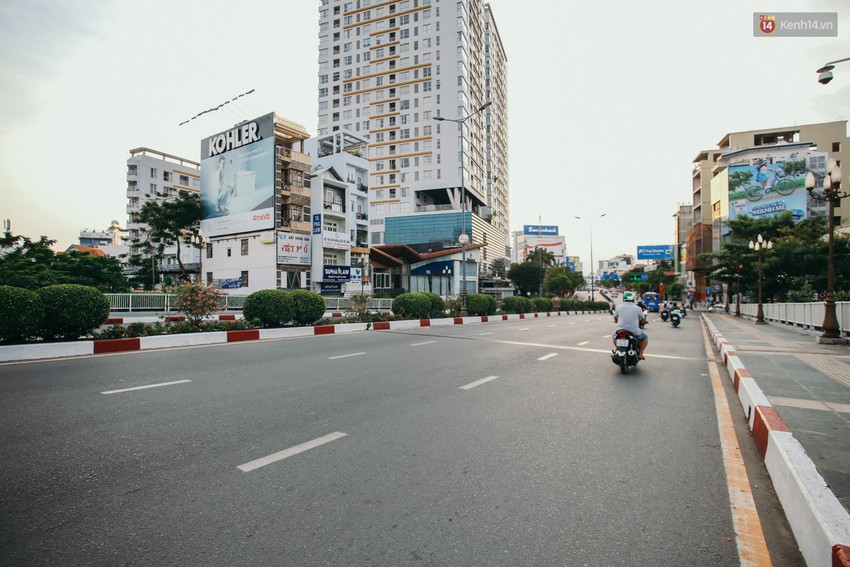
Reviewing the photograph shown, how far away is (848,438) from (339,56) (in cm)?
8720

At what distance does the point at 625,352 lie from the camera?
763 cm

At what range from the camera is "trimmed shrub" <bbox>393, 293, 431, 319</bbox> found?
20.7m

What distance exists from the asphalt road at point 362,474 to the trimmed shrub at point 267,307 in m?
7.94

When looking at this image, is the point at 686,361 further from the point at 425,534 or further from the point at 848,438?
the point at 425,534

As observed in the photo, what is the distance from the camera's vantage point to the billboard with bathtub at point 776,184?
53438 mm

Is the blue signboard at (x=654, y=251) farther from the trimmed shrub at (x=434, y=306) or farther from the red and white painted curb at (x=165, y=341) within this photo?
the red and white painted curb at (x=165, y=341)

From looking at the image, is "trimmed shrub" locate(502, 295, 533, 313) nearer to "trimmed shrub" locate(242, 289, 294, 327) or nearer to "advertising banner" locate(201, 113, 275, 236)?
"trimmed shrub" locate(242, 289, 294, 327)

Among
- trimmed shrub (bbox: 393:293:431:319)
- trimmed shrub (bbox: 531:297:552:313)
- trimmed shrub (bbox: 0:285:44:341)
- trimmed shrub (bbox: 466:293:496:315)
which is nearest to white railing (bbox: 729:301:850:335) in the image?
trimmed shrub (bbox: 466:293:496:315)

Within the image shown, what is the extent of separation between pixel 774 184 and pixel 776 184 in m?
0.20

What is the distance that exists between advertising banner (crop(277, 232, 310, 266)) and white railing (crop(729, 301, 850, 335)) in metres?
35.5

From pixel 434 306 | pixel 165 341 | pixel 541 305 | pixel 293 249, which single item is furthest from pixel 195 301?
pixel 541 305

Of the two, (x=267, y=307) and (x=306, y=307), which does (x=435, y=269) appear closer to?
(x=306, y=307)

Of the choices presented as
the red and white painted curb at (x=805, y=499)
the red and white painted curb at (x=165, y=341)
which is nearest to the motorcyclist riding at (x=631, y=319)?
the red and white painted curb at (x=805, y=499)

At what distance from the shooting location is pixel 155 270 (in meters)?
49.9
